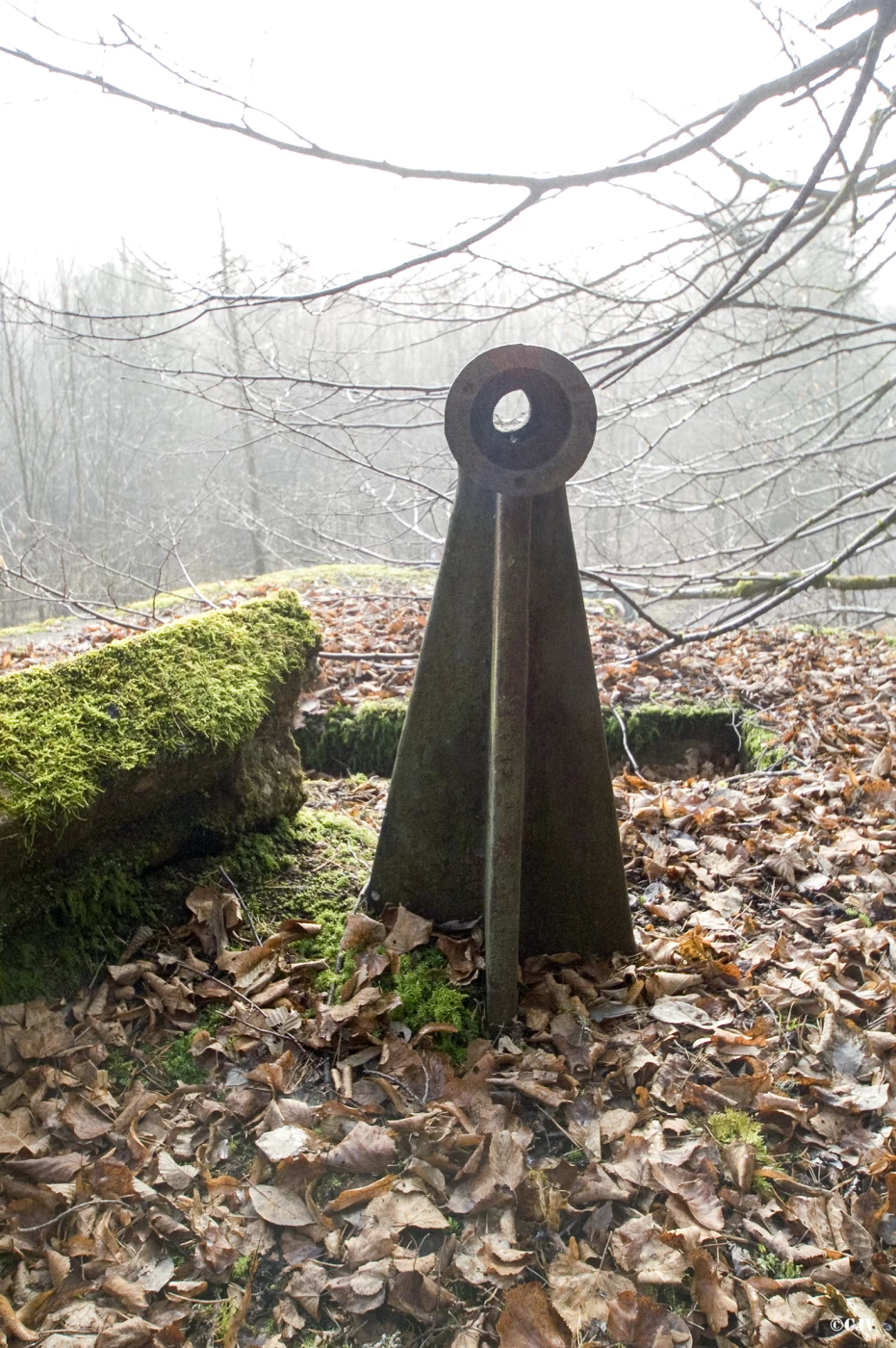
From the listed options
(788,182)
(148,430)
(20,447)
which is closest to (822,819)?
(788,182)

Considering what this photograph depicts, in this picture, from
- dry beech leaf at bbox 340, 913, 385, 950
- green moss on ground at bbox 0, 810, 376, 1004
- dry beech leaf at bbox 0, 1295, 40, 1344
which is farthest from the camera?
dry beech leaf at bbox 340, 913, 385, 950

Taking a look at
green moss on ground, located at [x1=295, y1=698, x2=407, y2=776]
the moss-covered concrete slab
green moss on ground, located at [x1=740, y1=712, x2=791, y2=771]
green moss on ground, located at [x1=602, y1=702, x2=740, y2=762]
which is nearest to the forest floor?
the moss-covered concrete slab

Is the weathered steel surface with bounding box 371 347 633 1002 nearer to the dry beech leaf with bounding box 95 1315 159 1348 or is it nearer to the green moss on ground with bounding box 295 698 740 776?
the dry beech leaf with bounding box 95 1315 159 1348

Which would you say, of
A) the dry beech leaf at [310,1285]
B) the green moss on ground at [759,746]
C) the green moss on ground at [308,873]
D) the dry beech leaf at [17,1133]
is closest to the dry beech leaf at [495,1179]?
the dry beech leaf at [310,1285]

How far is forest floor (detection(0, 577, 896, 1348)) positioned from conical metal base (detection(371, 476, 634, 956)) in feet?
0.47

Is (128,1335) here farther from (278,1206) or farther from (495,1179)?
(495,1179)

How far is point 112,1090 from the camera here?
2.09 m

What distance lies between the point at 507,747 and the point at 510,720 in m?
0.08

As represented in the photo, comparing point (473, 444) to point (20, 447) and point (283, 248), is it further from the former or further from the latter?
point (20, 447)

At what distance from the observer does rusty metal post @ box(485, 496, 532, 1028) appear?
2.18 metres

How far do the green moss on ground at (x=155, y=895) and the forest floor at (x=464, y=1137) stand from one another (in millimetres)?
70

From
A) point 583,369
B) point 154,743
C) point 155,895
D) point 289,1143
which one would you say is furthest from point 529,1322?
point 583,369

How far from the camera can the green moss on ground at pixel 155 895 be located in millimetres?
2277

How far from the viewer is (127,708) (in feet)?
8.52
